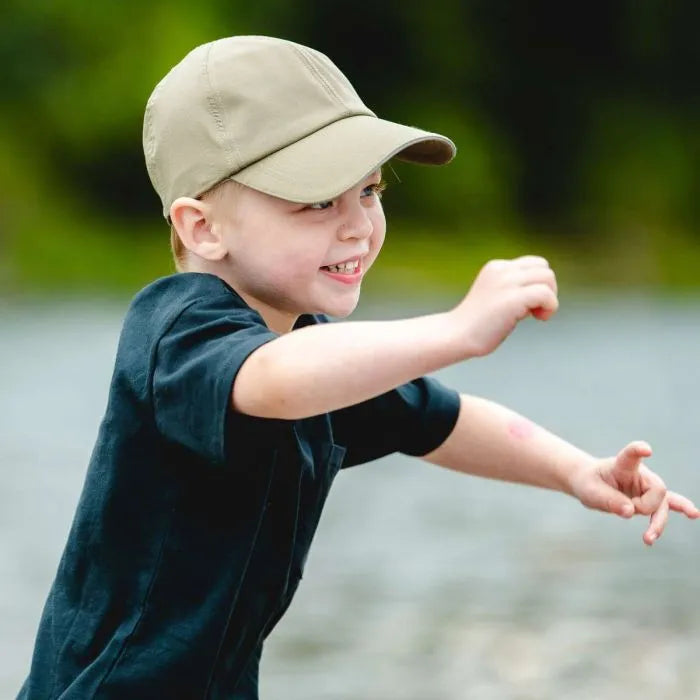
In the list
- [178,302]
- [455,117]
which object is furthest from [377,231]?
[455,117]

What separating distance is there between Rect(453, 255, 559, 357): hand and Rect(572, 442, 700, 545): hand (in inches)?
21.2

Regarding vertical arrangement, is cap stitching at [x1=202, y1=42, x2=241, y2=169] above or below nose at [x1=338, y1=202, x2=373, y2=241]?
above

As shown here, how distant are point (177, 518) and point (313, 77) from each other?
677 millimetres

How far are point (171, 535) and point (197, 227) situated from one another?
451 mm

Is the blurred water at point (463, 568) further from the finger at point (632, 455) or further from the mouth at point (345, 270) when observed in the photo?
the mouth at point (345, 270)

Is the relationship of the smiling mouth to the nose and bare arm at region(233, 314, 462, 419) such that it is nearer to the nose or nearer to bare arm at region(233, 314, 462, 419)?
the nose

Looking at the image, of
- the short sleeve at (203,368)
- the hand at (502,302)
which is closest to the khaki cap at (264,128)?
the short sleeve at (203,368)

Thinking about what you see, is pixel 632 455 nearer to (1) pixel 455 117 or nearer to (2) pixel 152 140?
(2) pixel 152 140

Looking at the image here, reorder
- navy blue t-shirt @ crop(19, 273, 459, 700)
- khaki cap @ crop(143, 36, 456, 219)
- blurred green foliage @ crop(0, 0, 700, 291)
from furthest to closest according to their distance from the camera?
blurred green foliage @ crop(0, 0, 700, 291) < khaki cap @ crop(143, 36, 456, 219) < navy blue t-shirt @ crop(19, 273, 459, 700)

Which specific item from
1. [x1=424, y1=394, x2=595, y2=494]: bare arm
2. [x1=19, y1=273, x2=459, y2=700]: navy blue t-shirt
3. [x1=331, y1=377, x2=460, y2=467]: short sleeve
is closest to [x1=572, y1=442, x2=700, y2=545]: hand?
[x1=424, y1=394, x2=595, y2=494]: bare arm

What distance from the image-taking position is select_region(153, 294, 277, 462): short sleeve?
214cm

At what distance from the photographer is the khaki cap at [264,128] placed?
237cm

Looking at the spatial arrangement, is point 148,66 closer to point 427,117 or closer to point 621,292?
point 427,117

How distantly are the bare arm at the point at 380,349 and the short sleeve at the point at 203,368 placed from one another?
0.03 m
